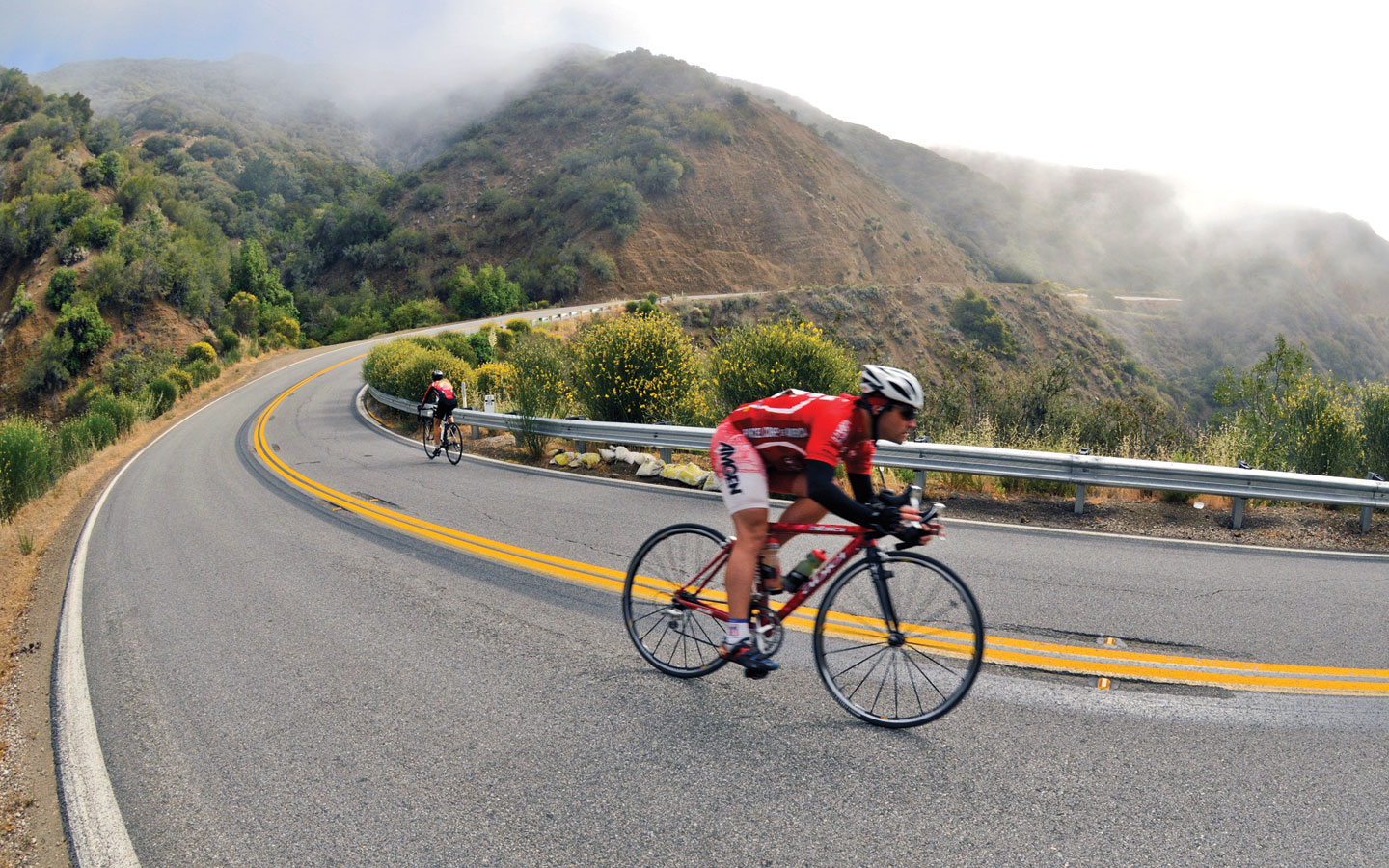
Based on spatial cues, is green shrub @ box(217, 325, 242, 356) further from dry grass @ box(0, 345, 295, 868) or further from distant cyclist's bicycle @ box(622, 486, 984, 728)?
distant cyclist's bicycle @ box(622, 486, 984, 728)

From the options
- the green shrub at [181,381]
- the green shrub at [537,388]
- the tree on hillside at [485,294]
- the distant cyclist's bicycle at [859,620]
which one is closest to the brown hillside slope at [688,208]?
the tree on hillside at [485,294]

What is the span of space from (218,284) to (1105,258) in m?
110

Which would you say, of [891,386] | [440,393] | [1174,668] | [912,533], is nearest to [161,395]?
[440,393]

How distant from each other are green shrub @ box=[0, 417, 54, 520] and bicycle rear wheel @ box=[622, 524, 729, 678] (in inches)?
475

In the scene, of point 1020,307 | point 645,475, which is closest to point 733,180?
point 1020,307

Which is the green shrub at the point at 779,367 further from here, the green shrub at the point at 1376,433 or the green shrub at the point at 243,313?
the green shrub at the point at 243,313

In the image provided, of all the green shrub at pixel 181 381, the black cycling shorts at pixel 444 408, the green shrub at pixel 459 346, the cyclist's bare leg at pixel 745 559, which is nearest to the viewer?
the cyclist's bare leg at pixel 745 559

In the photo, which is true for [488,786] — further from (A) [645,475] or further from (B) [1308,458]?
(B) [1308,458]

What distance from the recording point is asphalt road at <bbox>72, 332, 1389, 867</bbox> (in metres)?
2.82

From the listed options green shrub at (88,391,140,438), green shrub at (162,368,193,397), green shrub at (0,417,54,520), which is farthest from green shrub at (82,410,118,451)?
green shrub at (162,368,193,397)

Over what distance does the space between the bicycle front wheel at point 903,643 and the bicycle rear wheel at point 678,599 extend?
702mm

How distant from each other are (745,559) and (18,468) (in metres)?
14.0

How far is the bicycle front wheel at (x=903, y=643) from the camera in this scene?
11.5ft

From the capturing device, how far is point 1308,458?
9727mm
